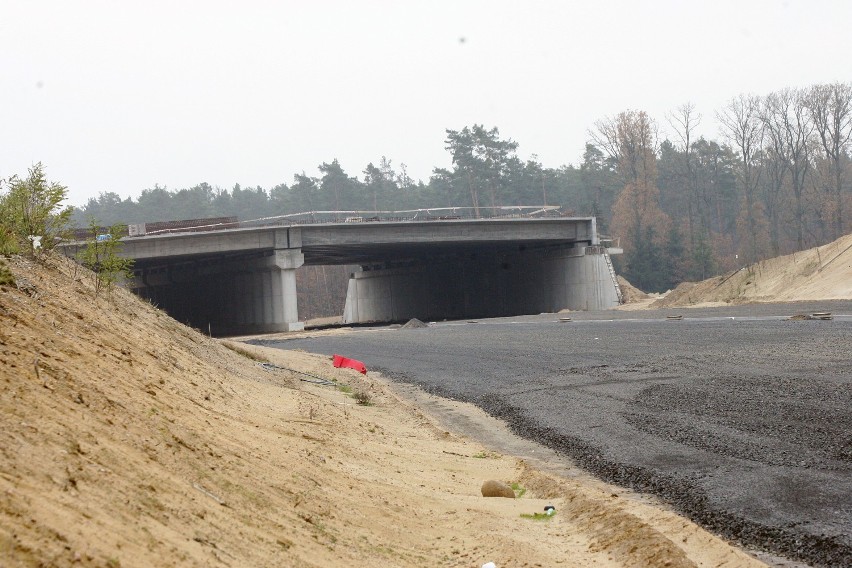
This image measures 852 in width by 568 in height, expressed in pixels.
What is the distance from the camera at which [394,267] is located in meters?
87.2

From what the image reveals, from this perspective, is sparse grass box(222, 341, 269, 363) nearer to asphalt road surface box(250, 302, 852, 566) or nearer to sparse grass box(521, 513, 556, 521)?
asphalt road surface box(250, 302, 852, 566)

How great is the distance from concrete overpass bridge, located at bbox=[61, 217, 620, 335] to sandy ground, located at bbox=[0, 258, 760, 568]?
162 feet

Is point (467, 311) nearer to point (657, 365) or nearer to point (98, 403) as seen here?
point (657, 365)

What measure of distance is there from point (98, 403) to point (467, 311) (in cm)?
7476

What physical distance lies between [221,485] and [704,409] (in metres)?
9.65

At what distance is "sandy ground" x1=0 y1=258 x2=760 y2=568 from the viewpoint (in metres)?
5.04

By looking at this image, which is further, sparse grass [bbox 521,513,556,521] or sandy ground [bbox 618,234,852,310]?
sandy ground [bbox 618,234,852,310]

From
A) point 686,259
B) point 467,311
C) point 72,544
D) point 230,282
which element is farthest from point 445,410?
point 686,259

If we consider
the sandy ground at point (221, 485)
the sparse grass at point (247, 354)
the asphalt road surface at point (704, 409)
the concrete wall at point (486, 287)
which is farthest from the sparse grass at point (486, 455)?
the concrete wall at point (486, 287)

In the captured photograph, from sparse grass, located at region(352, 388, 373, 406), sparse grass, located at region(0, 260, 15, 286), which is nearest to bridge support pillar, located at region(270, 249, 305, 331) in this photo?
sparse grass, located at region(352, 388, 373, 406)

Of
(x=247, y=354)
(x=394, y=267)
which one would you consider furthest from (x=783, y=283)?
(x=247, y=354)

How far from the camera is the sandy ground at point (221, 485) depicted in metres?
5.04

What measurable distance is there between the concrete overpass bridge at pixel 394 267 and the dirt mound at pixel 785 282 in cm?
630

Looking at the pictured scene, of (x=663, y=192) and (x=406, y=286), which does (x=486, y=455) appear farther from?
(x=663, y=192)
